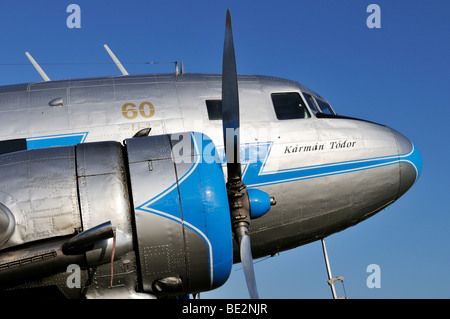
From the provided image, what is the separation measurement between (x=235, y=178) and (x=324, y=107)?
18.5ft

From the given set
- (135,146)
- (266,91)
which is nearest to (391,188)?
(266,91)

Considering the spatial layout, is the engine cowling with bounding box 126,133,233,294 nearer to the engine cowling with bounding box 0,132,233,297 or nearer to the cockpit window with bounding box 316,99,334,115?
the engine cowling with bounding box 0,132,233,297

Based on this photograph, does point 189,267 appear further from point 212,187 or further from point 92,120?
point 92,120

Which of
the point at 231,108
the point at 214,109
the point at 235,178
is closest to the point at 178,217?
the point at 235,178

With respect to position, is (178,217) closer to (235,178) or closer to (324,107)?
(235,178)

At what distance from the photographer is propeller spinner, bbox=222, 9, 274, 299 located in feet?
25.2

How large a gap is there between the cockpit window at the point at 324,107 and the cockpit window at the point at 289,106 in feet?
2.52

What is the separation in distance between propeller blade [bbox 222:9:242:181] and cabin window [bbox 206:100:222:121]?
3.29 meters

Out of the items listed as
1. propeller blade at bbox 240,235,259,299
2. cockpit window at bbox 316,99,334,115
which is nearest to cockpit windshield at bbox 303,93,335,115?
cockpit window at bbox 316,99,334,115

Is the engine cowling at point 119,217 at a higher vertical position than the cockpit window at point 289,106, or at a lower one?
lower

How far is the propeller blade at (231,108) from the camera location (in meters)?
7.57

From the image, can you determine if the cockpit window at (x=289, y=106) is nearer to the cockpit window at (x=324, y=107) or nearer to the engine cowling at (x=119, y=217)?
the cockpit window at (x=324, y=107)

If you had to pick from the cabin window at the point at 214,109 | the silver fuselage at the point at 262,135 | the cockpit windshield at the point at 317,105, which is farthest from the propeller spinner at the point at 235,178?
the cockpit windshield at the point at 317,105

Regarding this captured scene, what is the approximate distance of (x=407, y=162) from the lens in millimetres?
12188
